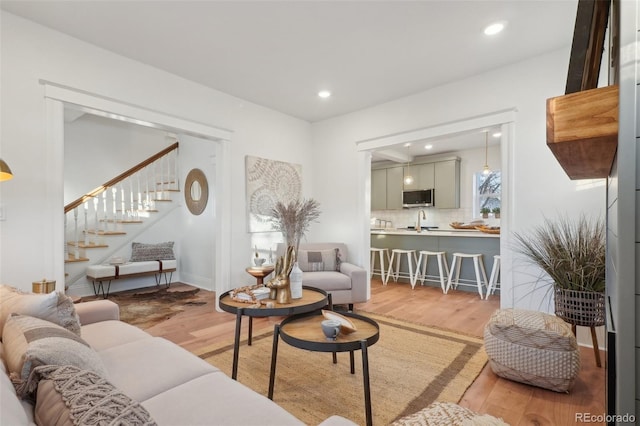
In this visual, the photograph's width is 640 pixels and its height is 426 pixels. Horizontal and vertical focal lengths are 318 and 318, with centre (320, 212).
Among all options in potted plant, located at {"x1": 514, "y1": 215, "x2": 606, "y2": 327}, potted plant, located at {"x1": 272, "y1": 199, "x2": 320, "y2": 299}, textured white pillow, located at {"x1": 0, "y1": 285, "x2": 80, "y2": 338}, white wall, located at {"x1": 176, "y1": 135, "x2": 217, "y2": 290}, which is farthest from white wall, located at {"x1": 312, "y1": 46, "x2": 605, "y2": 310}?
textured white pillow, located at {"x1": 0, "y1": 285, "x2": 80, "y2": 338}

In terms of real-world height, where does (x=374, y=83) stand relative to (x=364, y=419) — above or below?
above

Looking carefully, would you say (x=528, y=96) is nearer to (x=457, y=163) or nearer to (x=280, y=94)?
(x=280, y=94)

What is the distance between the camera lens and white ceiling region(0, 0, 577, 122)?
245 cm

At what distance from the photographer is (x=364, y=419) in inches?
72.4

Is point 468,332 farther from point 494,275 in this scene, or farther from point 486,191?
point 486,191

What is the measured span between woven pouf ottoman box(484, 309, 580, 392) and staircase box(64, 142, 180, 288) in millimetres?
5559

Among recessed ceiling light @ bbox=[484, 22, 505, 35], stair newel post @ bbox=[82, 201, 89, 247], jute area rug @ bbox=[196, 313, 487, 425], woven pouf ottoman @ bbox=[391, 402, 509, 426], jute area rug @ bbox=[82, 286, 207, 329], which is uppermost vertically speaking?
recessed ceiling light @ bbox=[484, 22, 505, 35]

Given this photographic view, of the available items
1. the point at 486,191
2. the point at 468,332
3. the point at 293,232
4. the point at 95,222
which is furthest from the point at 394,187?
the point at 95,222

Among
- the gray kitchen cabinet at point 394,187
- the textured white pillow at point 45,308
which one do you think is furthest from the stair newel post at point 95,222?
the gray kitchen cabinet at point 394,187

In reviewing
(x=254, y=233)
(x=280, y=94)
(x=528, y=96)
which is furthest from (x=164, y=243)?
(x=528, y=96)

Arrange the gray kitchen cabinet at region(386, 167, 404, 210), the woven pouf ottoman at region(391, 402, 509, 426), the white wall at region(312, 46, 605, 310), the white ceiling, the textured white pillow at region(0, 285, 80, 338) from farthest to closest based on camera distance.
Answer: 1. the gray kitchen cabinet at region(386, 167, 404, 210)
2. the white wall at region(312, 46, 605, 310)
3. the white ceiling
4. the textured white pillow at region(0, 285, 80, 338)
5. the woven pouf ottoman at region(391, 402, 509, 426)

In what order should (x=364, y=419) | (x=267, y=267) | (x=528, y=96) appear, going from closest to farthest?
(x=364, y=419) < (x=528, y=96) < (x=267, y=267)

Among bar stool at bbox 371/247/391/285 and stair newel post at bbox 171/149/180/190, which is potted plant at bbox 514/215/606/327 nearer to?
bar stool at bbox 371/247/391/285

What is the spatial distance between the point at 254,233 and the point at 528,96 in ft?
11.6
